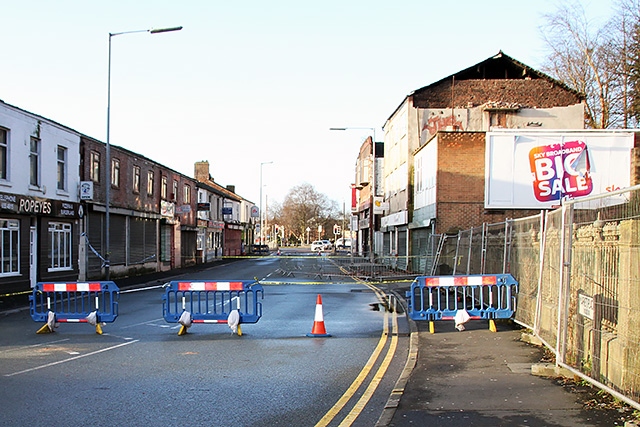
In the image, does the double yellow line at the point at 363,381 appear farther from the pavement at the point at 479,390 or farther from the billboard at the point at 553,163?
the billboard at the point at 553,163

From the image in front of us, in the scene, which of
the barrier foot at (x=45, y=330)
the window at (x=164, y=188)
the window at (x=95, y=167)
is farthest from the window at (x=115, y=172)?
the barrier foot at (x=45, y=330)

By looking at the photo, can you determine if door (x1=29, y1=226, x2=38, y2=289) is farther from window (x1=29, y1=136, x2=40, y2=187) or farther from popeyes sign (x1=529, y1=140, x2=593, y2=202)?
popeyes sign (x1=529, y1=140, x2=593, y2=202)

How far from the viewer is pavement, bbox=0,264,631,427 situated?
5871 millimetres

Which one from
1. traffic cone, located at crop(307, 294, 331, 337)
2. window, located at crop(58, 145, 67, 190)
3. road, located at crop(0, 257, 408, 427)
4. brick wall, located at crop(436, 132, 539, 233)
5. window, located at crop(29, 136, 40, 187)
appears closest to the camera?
road, located at crop(0, 257, 408, 427)

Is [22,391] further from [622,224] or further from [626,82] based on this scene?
[626,82]

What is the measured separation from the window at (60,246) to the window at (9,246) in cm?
236

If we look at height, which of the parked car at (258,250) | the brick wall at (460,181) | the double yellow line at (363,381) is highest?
the brick wall at (460,181)

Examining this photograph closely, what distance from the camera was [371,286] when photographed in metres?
24.8

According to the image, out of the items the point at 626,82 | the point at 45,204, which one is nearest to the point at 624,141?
the point at 626,82

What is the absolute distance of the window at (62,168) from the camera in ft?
79.8

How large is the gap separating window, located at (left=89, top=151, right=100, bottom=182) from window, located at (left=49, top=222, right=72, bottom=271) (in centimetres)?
327

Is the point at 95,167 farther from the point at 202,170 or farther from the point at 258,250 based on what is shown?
the point at 258,250

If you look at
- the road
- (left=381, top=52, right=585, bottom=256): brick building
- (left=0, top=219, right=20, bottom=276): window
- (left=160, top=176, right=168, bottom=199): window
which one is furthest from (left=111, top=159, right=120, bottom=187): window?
the road

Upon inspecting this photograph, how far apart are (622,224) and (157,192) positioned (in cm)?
3279
